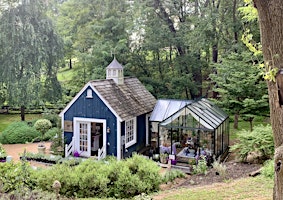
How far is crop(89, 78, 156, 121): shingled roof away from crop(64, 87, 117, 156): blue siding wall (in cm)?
32

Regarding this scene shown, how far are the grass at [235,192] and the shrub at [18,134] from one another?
10957 mm

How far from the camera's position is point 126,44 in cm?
2072

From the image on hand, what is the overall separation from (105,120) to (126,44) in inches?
363

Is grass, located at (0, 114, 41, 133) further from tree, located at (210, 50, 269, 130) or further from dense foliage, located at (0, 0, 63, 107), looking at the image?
tree, located at (210, 50, 269, 130)

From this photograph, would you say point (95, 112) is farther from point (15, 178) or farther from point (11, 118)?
point (11, 118)

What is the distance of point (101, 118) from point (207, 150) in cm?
423

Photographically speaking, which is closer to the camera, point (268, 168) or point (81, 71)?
point (268, 168)

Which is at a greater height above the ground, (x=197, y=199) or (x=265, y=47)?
(x=265, y=47)

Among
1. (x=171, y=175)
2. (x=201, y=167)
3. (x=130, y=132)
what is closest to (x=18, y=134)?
(x=130, y=132)

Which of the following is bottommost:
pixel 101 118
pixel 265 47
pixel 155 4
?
pixel 101 118

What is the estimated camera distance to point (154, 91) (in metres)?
20.5

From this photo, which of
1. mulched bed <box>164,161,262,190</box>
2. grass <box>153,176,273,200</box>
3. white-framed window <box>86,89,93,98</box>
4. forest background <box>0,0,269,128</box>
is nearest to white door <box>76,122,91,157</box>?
white-framed window <box>86,89,93,98</box>

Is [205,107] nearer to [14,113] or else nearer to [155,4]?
[155,4]

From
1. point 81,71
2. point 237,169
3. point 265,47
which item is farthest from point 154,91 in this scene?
point 265,47
